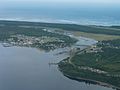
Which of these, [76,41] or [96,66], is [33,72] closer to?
[96,66]

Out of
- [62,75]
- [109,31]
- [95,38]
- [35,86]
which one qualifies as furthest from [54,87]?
[109,31]

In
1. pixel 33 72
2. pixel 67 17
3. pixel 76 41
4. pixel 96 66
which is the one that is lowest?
pixel 33 72

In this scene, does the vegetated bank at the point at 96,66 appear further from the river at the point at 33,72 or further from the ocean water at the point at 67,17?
the ocean water at the point at 67,17

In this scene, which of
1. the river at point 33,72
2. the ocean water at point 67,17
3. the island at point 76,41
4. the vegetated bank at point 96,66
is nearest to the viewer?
the river at point 33,72

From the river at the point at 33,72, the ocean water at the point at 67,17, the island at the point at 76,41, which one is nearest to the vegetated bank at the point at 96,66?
the island at the point at 76,41

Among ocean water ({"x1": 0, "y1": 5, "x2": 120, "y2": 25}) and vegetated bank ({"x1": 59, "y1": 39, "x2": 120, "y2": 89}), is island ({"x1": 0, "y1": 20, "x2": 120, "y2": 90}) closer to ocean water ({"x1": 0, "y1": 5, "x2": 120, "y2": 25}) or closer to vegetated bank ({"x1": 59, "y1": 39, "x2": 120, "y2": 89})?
vegetated bank ({"x1": 59, "y1": 39, "x2": 120, "y2": 89})

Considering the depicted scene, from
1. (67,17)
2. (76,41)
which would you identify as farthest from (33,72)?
(67,17)

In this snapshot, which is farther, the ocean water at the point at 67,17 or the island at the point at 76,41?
the ocean water at the point at 67,17

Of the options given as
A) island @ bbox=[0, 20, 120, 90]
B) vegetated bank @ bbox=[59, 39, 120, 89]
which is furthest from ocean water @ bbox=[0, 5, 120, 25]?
vegetated bank @ bbox=[59, 39, 120, 89]

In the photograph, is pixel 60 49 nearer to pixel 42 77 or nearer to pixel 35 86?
pixel 42 77
